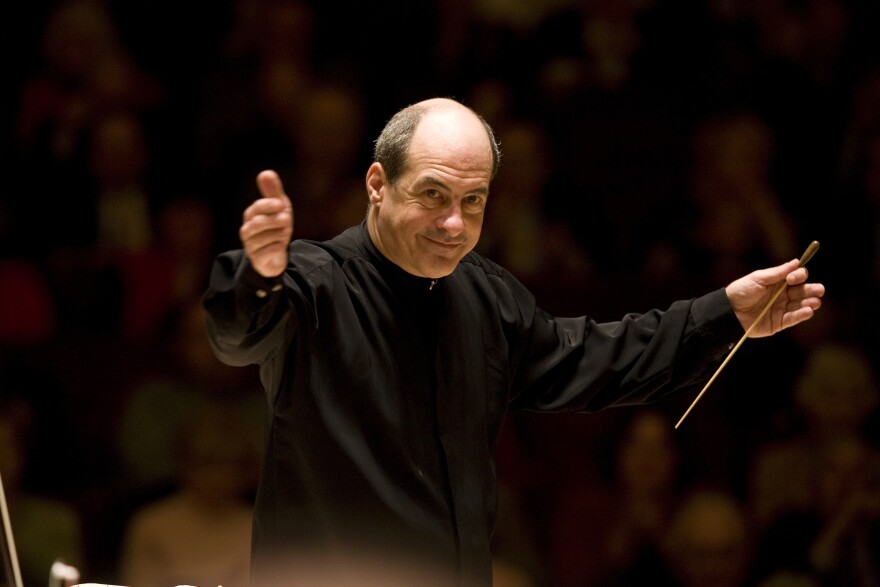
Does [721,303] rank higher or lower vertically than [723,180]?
lower

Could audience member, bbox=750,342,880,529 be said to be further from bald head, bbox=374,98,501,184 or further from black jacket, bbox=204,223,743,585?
bald head, bbox=374,98,501,184

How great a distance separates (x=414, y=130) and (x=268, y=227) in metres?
0.50

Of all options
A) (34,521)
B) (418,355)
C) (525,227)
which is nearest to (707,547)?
(525,227)

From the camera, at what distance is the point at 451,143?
2.28 meters

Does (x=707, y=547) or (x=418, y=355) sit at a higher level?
(x=418, y=355)

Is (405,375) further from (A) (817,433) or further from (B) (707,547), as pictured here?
(A) (817,433)

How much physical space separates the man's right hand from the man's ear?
0.47 m

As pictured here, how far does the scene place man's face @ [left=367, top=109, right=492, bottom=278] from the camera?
89.4 inches

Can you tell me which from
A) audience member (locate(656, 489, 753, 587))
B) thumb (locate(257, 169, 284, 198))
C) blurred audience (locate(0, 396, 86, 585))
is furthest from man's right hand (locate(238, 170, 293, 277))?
audience member (locate(656, 489, 753, 587))

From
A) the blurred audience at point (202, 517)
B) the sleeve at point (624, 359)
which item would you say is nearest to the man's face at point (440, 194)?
the sleeve at point (624, 359)

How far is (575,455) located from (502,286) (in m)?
1.60

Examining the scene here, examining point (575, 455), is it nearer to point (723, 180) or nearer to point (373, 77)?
point (723, 180)

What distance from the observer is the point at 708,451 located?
4090 mm

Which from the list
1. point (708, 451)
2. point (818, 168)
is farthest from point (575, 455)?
point (818, 168)
